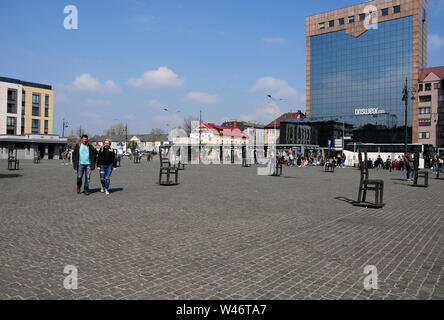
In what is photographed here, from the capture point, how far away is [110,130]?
14662 centimetres

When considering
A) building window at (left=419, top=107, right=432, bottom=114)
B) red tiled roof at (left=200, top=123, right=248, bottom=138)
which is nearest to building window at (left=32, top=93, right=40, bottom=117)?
red tiled roof at (left=200, top=123, right=248, bottom=138)

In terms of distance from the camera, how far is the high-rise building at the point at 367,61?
72938mm

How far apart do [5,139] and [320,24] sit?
245 feet

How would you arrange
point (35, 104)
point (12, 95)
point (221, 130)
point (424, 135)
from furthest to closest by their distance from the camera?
1. point (221, 130)
2. point (35, 104)
3. point (12, 95)
4. point (424, 135)

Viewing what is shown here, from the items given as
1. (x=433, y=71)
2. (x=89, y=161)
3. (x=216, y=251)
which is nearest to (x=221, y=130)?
(x=433, y=71)

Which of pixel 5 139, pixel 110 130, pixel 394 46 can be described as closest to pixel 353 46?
pixel 394 46

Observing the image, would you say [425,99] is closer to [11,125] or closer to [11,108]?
[11,108]

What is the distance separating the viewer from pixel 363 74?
78.8 m

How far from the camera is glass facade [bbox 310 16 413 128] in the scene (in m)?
73.6

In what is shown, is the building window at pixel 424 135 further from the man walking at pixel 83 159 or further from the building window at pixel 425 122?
the man walking at pixel 83 159

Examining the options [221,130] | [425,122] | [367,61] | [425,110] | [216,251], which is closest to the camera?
[216,251]

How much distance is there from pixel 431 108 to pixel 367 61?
17388mm

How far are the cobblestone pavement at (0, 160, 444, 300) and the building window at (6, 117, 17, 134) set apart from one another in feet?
250
